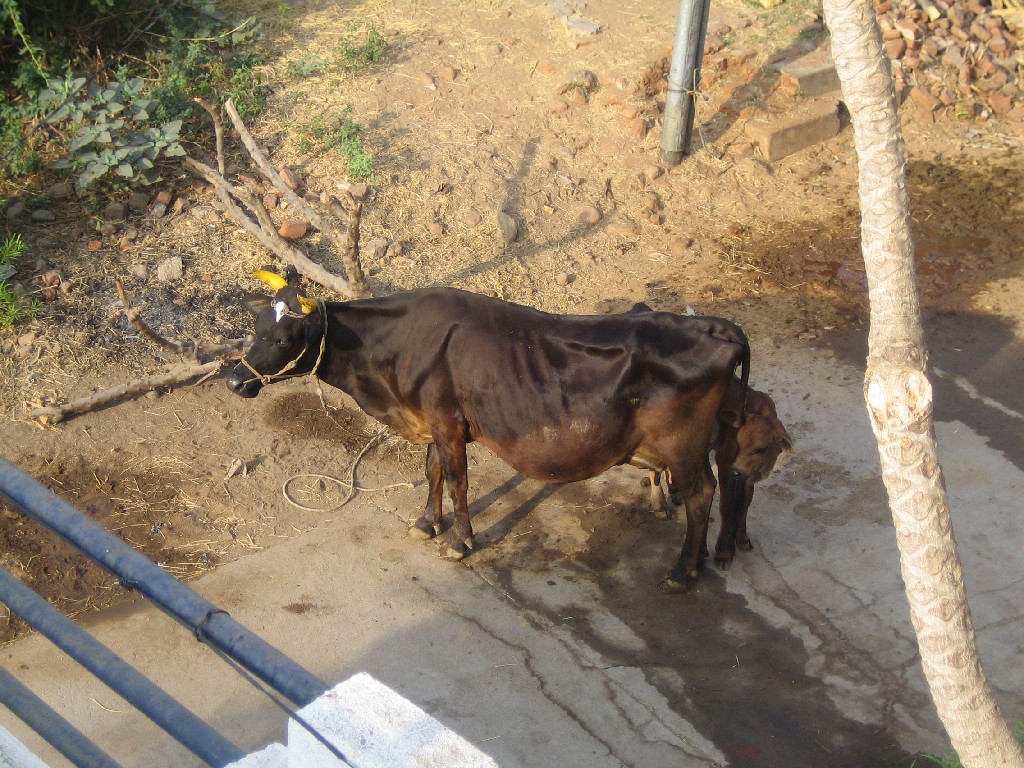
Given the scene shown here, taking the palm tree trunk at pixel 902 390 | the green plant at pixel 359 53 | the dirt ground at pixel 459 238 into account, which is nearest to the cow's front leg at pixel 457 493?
the dirt ground at pixel 459 238

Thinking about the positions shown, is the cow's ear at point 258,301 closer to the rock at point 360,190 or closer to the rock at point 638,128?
the rock at point 360,190

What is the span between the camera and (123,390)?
300 inches

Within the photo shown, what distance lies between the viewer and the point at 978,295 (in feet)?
29.8

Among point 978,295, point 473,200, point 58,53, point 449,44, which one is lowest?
point 978,295

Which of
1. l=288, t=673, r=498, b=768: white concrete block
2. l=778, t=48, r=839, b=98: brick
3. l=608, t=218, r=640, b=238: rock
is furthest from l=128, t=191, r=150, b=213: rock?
l=288, t=673, r=498, b=768: white concrete block

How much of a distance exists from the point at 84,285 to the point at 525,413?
4357mm

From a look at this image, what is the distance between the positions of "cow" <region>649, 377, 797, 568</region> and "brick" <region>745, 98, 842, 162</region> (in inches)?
212

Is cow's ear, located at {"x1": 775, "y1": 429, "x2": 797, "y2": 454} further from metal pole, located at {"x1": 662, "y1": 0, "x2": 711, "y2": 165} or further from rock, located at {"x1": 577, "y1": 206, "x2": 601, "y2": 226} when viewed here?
metal pole, located at {"x1": 662, "y1": 0, "x2": 711, "y2": 165}

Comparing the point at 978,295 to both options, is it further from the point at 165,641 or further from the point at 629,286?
the point at 165,641

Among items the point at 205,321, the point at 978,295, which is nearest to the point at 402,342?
the point at 205,321

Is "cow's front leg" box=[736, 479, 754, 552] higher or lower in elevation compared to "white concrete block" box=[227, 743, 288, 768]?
lower

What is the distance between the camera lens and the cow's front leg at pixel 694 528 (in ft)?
20.4

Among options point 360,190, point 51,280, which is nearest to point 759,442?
point 360,190

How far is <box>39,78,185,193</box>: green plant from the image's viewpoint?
29.5ft
